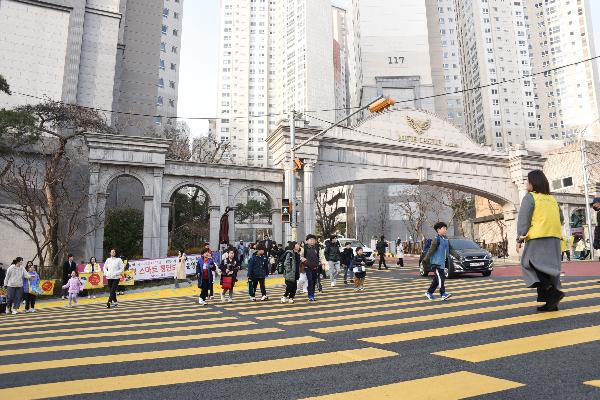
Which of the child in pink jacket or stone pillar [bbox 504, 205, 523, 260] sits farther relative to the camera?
stone pillar [bbox 504, 205, 523, 260]

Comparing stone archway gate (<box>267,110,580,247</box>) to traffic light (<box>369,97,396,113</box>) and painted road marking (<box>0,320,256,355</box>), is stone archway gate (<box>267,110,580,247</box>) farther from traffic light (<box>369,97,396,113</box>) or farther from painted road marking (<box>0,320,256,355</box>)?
painted road marking (<box>0,320,256,355</box>)

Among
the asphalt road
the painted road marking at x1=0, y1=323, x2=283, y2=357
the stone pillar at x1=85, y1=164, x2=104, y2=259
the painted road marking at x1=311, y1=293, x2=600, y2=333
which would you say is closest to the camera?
the asphalt road

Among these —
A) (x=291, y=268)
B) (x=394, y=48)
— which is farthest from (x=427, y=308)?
(x=394, y=48)

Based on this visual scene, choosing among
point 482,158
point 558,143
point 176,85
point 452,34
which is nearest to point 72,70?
point 482,158

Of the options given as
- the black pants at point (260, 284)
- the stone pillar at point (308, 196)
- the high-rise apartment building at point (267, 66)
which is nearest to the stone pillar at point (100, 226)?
the stone pillar at point (308, 196)

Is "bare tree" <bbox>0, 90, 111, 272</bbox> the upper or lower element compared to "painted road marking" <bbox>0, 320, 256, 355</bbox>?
upper

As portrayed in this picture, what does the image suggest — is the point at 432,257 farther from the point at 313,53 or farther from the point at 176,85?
the point at 313,53

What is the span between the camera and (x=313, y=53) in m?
112

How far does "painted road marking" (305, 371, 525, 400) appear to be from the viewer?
119 inches

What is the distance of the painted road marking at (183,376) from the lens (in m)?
3.57

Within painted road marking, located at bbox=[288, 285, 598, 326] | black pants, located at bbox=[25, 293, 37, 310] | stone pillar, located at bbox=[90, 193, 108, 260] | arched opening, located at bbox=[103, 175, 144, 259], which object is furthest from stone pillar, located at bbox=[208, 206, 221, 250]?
painted road marking, located at bbox=[288, 285, 598, 326]

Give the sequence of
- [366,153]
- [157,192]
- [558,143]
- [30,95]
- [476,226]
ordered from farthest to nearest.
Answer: [558,143], [476,226], [30,95], [366,153], [157,192]

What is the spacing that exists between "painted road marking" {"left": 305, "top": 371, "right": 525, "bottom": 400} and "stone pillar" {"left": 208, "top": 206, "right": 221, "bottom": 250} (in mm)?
21135

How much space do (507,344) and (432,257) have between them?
4.70 m
